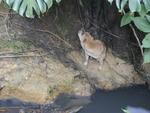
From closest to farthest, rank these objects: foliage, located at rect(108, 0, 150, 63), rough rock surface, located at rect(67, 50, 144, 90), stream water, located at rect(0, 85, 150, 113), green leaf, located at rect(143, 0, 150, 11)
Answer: foliage, located at rect(108, 0, 150, 63) < green leaf, located at rect(143, 0, 150, 11) < stream water, located at rect(0, 85, 150, 113) < rough rock surface, located at rect(67, 50, 144, 90)

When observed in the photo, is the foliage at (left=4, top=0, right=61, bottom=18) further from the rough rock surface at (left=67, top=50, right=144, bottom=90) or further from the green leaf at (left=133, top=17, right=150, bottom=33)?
the rough rock surface at (left=67, top=50, right=144, bottom=90)

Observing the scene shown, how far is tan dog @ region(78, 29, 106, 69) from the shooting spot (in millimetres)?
4031

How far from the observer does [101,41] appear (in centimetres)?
411

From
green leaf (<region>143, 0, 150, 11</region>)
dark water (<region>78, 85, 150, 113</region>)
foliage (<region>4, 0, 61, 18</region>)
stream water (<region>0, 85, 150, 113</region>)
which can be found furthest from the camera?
dark water (<region>78, 85, 150, 113</region>)

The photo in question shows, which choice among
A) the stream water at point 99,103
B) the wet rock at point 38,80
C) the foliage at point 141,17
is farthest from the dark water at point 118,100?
the foliage at point 141,17

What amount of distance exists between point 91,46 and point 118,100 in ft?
1.92

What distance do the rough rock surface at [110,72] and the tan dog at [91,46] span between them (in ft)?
0.31

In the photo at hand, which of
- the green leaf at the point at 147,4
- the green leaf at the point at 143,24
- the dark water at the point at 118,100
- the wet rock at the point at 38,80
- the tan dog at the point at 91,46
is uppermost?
the green leaf at the point at 147,4

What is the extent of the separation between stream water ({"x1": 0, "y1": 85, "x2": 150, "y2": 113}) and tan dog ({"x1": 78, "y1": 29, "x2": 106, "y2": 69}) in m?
0.35

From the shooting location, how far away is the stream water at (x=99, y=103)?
11.7 feet

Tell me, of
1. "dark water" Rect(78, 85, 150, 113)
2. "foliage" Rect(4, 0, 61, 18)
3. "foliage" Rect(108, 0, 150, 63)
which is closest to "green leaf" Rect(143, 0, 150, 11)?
"foliage" Rect(108, 0, 150, 63)

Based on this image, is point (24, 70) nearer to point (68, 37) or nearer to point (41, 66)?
point (41, 66)

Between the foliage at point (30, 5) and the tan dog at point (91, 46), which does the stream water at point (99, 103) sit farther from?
the foliage at point (30, 5)

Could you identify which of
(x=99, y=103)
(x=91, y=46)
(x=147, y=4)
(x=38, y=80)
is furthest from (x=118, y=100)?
(x=147, y=4)
